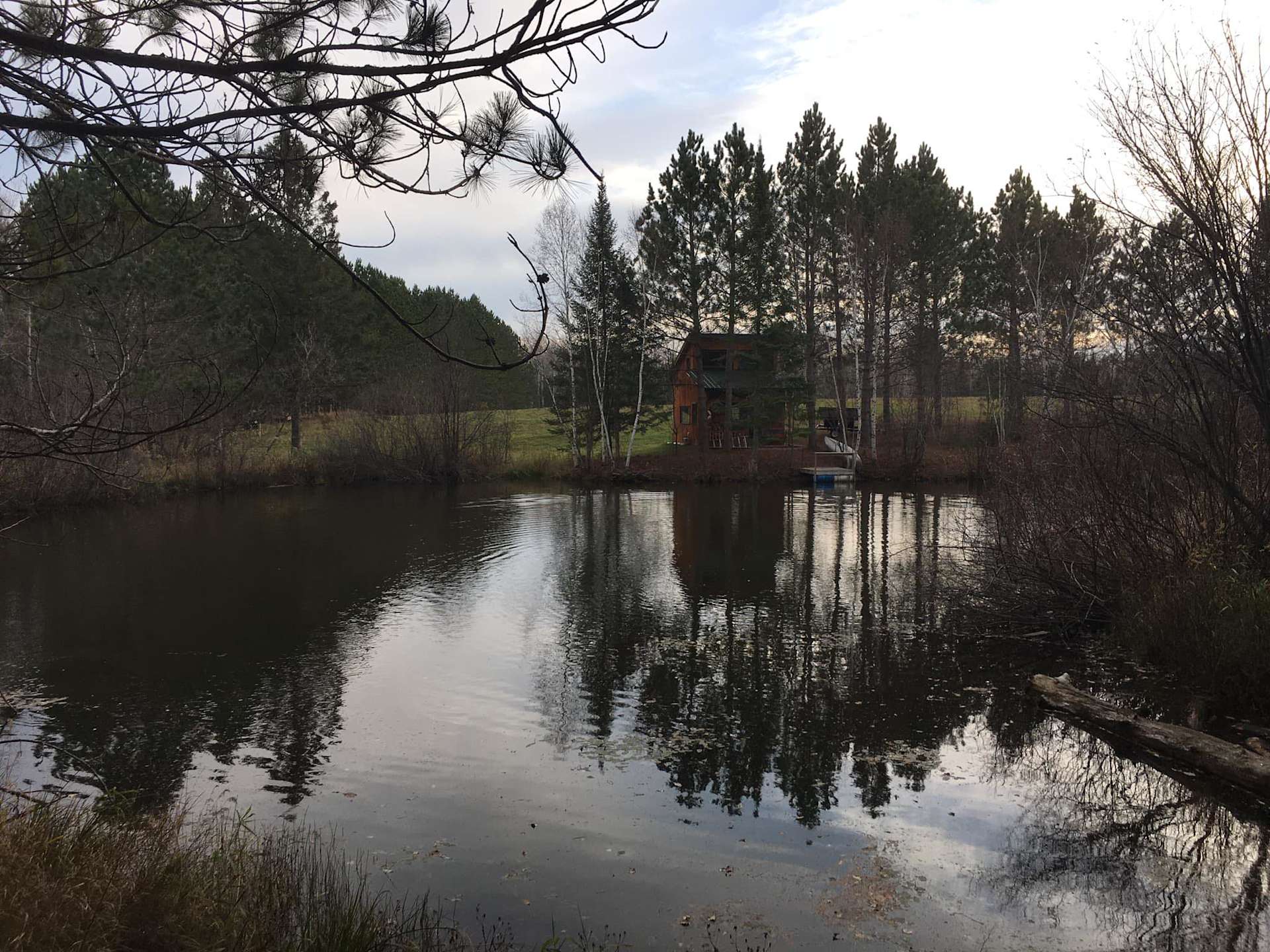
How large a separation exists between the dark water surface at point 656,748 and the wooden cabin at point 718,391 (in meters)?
21.8

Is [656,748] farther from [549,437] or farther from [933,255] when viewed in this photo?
[549,437]

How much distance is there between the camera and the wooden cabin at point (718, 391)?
1471 inches

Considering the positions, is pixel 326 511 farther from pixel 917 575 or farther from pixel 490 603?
pixel 917 575

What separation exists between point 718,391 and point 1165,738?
3551 centimetres

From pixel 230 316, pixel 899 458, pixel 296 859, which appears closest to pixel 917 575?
pixel 296 859

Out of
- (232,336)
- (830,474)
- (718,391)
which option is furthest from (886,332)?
(232,336)

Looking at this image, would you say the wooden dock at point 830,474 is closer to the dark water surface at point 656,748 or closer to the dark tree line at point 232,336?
the dark tree line at point 232,336

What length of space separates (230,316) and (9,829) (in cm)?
3939

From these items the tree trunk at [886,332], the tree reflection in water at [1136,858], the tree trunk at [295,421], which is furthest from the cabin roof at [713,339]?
the tree reflection in water at [1136,858]

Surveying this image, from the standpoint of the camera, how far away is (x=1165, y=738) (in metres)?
7.14

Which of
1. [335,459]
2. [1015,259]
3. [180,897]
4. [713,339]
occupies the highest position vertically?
[1015,259]

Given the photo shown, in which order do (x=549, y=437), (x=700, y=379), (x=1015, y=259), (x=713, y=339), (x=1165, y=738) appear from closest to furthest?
(x=1165, y=738) < (x=1015, y=259) < (x=700, y=379) < (x=713, y=339) < (x=549, y=437)

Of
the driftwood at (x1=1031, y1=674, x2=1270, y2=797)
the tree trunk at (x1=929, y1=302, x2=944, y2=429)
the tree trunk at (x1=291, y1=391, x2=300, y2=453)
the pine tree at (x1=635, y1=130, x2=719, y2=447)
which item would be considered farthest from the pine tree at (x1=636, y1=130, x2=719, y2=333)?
the driftwood at (x1=1031, y1=674, x2=1270, y2=797)

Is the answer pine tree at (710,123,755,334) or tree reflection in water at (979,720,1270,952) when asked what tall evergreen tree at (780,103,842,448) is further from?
tree reflection in water at (979,720,1270,952)
